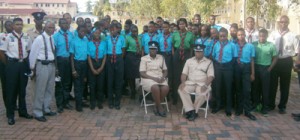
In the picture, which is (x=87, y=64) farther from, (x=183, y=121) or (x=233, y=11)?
(x=233, y=11)

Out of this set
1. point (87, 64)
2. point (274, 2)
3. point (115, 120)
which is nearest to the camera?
point (115, 120)

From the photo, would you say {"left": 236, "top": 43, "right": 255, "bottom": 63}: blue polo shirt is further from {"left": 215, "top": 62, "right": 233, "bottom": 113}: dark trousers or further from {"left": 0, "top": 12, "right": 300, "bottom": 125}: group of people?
{"left": 215, "top": 62, "right": 233, "bottom": 113}: dark trousers

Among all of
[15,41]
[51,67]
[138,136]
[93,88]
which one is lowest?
[138,136]

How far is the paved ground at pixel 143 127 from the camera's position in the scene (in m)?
5.38

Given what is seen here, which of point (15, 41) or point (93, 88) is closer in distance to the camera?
point (15, 41)

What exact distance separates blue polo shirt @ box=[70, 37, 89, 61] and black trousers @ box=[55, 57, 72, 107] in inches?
9.7

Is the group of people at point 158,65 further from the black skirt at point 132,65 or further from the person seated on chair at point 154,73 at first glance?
the black skirt at point 132,65

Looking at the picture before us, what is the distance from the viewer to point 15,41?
5.86 meters

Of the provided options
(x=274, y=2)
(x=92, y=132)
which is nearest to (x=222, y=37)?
(x=92, y=132)

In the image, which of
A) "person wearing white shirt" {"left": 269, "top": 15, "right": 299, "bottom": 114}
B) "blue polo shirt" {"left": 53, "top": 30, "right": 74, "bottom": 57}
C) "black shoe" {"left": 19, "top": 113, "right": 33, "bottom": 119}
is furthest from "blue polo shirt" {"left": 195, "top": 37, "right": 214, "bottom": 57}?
"black shoe" {"left": 19, "top": 113, "right": 33, "bottom": 119}

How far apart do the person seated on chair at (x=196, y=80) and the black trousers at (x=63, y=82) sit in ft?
8.02

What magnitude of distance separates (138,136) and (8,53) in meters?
2.88

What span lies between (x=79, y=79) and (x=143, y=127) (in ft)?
6.20

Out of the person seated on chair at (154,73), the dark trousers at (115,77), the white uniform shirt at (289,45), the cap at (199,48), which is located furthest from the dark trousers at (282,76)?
the dark trousers at (115,77)
